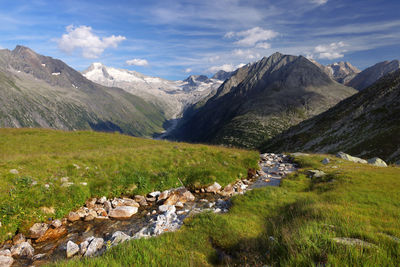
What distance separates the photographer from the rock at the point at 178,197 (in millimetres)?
14783

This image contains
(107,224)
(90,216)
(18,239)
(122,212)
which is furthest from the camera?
(122,212)

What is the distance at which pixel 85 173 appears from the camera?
16328 millimetres

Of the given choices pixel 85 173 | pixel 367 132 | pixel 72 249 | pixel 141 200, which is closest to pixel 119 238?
pixel 72 249

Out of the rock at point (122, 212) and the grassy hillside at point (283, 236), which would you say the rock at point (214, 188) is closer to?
the grassy hillside at point (283, 236)

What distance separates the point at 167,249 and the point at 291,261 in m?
4.13

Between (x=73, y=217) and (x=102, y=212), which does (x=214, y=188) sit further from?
(x=73, y=217)

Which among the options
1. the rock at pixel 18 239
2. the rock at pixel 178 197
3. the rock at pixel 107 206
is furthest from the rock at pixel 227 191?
the rock at pixel 18 239

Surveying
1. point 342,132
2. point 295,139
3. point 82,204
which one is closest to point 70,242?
point 82,204

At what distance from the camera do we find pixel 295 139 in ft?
346

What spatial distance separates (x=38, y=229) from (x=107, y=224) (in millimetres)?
3480

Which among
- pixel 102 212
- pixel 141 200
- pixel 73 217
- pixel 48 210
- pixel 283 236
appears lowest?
pixel 73 217

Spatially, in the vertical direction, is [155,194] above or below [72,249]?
above

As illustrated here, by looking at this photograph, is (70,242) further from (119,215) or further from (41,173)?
(41,173)

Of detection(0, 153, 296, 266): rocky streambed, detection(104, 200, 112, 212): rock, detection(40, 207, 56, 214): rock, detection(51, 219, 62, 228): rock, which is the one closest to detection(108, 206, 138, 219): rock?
detection(0, 153, 296, 266): rocky streambed
